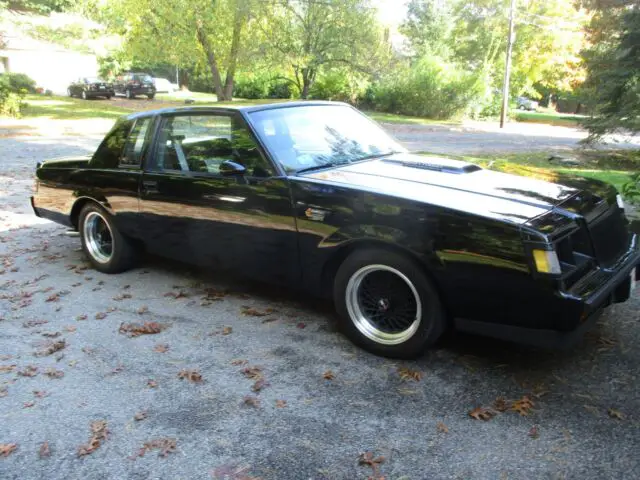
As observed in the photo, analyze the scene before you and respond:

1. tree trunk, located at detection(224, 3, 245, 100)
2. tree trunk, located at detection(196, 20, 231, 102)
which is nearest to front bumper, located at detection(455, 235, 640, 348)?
tree trunk, located at detection(224, 3, 245, 100)

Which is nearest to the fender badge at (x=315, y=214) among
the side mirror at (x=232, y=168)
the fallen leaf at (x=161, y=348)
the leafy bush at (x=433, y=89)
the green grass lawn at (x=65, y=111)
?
the side mirror at (x=232, y=168)

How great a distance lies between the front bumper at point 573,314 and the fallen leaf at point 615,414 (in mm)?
389

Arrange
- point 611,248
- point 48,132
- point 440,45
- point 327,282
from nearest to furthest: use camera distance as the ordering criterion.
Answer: point 611,248 < point 327,282 < point 48,132 < point 440,45

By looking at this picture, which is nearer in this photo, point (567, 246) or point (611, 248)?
point (567, 246)

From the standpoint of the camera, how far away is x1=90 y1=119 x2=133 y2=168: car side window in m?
5.19

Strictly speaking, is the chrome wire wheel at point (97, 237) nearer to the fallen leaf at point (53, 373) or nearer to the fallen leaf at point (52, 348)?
the fallen leaf at point (52, 348)

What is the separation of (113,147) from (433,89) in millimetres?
29018

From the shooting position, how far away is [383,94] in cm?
3397

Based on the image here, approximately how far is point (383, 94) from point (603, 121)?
75.9 ft

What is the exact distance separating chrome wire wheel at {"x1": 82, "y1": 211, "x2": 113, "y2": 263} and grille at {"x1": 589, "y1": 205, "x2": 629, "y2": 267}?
14.0ft

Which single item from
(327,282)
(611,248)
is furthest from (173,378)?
(611,248)

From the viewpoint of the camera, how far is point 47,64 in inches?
1778

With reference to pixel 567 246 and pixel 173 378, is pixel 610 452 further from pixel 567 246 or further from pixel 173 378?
pixel 173 378

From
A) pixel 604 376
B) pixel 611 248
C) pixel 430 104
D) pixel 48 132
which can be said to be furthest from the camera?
pixel 430 104
